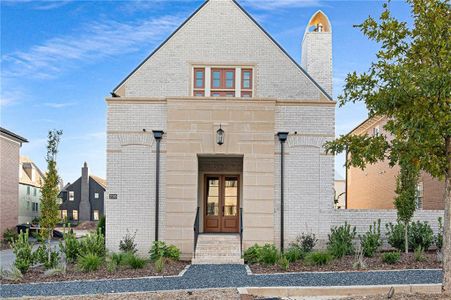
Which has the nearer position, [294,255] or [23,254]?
[23,254]

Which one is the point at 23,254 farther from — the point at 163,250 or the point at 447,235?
the point at 447,235

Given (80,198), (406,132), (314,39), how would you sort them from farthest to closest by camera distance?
(80,198) < (314,39) < (406,132)

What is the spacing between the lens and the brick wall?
87.0ft

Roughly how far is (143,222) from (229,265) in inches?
146

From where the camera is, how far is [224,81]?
1659 cm

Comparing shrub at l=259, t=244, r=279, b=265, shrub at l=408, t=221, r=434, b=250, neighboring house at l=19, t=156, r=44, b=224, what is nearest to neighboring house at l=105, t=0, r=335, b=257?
shrub at l=259, t=244, r=279, b=265

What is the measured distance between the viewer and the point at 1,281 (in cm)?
1134

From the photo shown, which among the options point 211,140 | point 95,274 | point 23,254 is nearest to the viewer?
point 95,274

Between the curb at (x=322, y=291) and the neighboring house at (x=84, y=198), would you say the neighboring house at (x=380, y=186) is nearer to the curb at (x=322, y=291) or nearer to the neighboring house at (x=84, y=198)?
the curb at (x=322, y=291)

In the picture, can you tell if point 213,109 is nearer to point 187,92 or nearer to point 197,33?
point 187,92

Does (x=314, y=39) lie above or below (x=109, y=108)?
above

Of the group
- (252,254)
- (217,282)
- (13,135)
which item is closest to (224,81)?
(252,254)

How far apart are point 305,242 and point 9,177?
2008cm

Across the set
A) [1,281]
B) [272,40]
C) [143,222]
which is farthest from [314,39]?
[1,281]
